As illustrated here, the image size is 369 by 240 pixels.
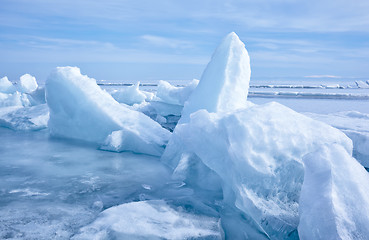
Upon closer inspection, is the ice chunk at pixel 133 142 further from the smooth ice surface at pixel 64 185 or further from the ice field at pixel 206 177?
the smooth ice surface at pixel 64 185

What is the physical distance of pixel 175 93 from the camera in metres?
9.64

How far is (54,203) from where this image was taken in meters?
2.94

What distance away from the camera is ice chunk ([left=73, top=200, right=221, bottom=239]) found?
230cm

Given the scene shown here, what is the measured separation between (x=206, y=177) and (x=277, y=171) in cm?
95

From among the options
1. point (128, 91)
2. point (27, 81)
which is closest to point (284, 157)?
point (128, 91)

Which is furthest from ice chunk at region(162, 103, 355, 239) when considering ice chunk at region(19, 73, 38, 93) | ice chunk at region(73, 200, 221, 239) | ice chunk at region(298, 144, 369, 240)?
ice chunk at region(19, 73, 38, 93)

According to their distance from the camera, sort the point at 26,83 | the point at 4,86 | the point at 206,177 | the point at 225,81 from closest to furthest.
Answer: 1. the point at 206,177
2. the point at 225,81
3. the point at 26,83
4. the point at 4,86

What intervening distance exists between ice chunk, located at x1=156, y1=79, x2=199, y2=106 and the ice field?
341cm

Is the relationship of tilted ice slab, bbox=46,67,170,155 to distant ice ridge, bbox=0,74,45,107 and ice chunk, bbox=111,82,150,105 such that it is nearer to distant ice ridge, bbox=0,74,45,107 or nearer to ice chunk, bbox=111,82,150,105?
distant ice ridge, bbox=0,74,45,107

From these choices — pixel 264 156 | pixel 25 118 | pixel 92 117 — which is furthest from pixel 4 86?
pixel 264 156

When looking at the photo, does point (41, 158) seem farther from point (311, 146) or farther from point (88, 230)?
point (311, 146)

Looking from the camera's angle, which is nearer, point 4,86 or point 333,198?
point 333,198

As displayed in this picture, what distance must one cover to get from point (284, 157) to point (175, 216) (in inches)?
45.0

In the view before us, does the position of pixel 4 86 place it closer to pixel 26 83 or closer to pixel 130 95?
pixel 26 83
